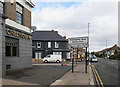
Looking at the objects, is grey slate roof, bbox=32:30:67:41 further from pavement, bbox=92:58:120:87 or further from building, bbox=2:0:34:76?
pavement, bbox=92:58:120:87

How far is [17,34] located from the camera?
52.8 ft

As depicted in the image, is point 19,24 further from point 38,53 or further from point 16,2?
point 38,53

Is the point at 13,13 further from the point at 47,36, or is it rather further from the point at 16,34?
the point at 47,36

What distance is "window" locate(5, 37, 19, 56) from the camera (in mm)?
14586

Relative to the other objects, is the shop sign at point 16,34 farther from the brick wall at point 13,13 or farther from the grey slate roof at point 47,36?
the grey slate roof at point 47,36

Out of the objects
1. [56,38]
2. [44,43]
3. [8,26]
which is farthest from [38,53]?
[8,26]

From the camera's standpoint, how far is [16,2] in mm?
16156

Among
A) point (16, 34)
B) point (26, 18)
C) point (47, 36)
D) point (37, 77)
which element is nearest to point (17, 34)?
point (16, 34)

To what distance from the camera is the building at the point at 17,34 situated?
570 inches

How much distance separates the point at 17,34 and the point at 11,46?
162cm

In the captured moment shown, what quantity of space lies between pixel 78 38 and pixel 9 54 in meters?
7.82

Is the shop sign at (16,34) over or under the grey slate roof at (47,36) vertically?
under

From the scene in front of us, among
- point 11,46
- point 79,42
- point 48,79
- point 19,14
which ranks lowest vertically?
point 48,79

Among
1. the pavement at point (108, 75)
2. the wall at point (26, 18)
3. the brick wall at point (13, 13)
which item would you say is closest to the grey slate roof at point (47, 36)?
the wall at point (26, 18)
